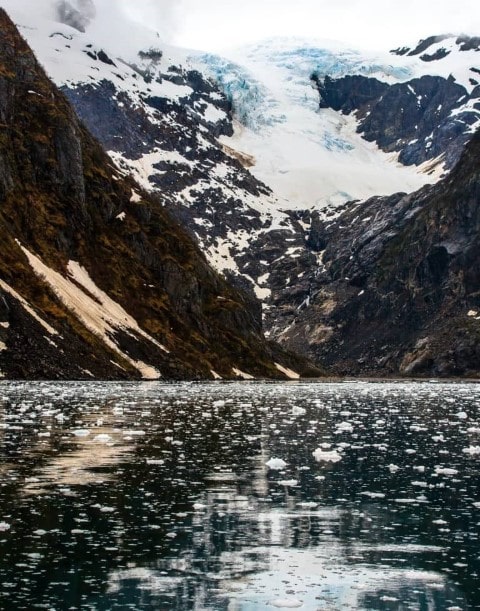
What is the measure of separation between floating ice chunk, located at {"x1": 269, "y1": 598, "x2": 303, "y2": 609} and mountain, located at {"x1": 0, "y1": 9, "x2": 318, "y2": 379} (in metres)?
95.2

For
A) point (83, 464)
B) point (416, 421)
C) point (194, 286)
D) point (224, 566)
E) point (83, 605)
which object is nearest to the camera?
point (83, 605)

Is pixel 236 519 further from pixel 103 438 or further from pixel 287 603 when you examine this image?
pixel 103 438

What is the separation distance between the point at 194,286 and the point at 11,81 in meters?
54.3

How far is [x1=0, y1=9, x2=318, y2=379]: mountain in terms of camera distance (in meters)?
131

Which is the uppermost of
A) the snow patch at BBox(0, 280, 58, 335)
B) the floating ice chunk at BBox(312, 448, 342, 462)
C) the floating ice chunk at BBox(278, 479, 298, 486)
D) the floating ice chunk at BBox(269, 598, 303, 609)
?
the snow patch at BBox(0, 280, 58, 335)

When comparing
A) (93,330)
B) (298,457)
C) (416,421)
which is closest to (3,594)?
(298,457)

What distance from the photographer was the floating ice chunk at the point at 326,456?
1494 inches

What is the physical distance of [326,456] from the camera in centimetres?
3853

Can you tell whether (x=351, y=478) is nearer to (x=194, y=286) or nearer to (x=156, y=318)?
(x=156, y=318)

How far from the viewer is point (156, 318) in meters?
170

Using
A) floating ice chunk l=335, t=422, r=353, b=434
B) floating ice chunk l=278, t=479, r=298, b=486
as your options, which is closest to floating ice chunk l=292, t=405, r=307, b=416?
floating ice chunk l=335, t=422, r=353, b=434

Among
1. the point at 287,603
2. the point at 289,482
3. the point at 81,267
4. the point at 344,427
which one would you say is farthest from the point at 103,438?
the point at 81,267

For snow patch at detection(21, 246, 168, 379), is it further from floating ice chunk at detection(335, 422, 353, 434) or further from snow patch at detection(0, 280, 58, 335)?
floating ice chunk at detection(335, 422, 353, 434)

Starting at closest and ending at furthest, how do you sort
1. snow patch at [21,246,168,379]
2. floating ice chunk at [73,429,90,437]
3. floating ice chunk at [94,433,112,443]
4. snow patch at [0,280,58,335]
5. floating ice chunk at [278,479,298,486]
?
1. floating ice chunk at [278,479,298,486]
2. floating ice chunk at [94,433,112,443]
3. floating ice chunk at [73,429,90,437]
4. snow patch at [0,280,58,335]
5. snow patch at [21,246,168,379]
